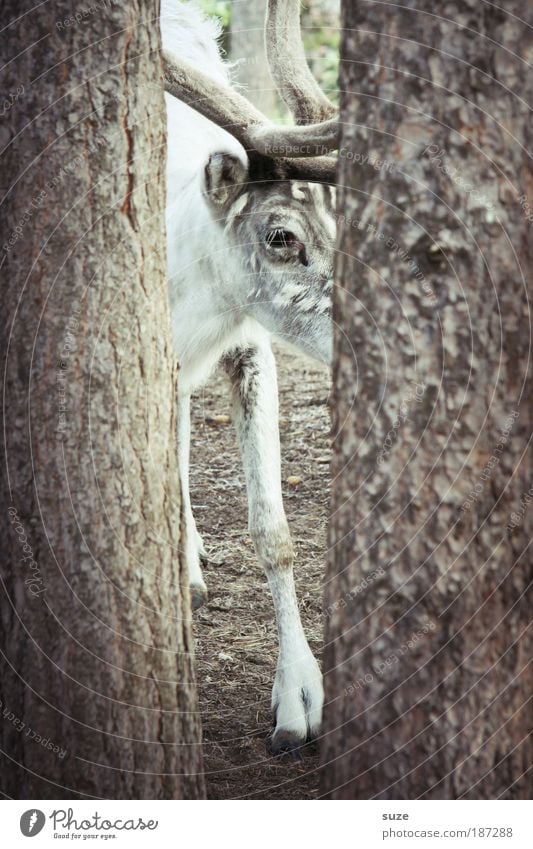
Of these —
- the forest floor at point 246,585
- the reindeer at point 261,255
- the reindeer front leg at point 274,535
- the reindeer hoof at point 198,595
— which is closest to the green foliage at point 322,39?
the forest floor at point 246,585

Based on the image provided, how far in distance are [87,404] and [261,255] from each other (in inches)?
→ 68.3

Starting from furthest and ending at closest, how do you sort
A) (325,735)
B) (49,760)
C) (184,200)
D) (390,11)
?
1. (184,200)
2. (49,760)
3. (325,735)
4. (390,11)

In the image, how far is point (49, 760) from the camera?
2.92 meters

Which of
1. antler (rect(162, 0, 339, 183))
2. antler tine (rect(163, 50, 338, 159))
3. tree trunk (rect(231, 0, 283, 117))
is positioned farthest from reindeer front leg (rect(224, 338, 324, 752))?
tree trunk (rect(231, 0, 283, 117))

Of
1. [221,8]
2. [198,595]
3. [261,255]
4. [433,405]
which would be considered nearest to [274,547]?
[198,595]

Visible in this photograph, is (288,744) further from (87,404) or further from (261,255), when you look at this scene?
(261,255)

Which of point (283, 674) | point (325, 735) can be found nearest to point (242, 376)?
point (283, 674)

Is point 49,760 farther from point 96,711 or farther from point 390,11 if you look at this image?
point 390,11

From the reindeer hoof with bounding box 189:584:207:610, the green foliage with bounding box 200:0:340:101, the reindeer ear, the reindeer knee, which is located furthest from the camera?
the green foliage with bounding box 200:0:340:101

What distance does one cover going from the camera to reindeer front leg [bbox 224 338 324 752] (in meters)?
4.13

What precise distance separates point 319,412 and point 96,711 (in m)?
4.90

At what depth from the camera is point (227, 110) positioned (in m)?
4.10

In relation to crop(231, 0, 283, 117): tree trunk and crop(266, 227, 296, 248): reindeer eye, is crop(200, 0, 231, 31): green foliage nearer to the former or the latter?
crop(231, 0, 283, 117): tree trunk
